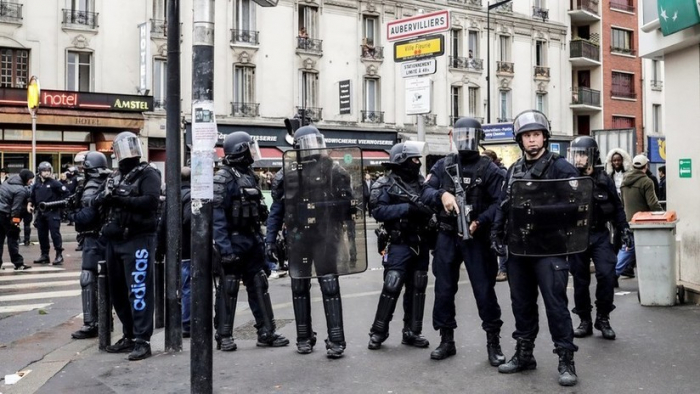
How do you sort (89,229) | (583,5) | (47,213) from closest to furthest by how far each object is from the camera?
(89,229) → (47,213) → (583,5)

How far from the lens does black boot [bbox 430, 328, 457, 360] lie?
250 inches

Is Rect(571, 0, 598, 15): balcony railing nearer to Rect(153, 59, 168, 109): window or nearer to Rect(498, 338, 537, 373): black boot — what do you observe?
Rect(153, 59, 168, 109): window

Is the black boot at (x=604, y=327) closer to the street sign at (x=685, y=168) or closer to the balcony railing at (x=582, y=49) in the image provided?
the street sign at (x=685, y=168)

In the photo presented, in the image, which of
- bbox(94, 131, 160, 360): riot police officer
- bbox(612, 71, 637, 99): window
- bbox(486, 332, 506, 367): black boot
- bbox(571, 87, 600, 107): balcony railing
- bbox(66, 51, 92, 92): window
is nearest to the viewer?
bbox(486, 332, 506, 367): black boot

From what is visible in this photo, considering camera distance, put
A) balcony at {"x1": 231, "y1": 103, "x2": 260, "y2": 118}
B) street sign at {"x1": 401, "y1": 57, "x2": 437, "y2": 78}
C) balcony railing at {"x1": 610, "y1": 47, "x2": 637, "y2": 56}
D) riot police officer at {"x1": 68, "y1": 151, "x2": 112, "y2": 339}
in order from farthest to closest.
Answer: balcony railing at {"x1": 610, "y1": 47, "x2": 637, "y2": 56}
balcony at {"x1": 231, "y1": 103, "x2": 260, "y2": 118}
street sign at {"x1": 401, "y1": 57, "x2": 437, "y2": 78}
riot police officer at {"x1": 68, "y1": 151, "x2": 112, "y2": 339}

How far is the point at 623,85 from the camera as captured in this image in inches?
1801

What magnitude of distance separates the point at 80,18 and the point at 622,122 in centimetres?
3044

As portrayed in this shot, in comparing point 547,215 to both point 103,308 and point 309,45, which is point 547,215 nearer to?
point 103,308

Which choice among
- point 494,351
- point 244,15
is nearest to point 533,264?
point 494,351

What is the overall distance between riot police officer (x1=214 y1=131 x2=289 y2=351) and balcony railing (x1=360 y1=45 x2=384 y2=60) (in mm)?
29180

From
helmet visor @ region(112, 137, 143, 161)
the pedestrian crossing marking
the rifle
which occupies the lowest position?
the pedestrian crossing marking

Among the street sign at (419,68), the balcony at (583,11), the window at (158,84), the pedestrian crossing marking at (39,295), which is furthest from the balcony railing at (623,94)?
the pedestrian crossing marking at (39,295)

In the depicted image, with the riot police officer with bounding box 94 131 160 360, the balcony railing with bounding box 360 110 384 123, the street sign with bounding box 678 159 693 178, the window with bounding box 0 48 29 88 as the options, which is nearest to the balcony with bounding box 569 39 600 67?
the balcony railing with bounding box 360 110 384 123

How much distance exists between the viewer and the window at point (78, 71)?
2884 cm
